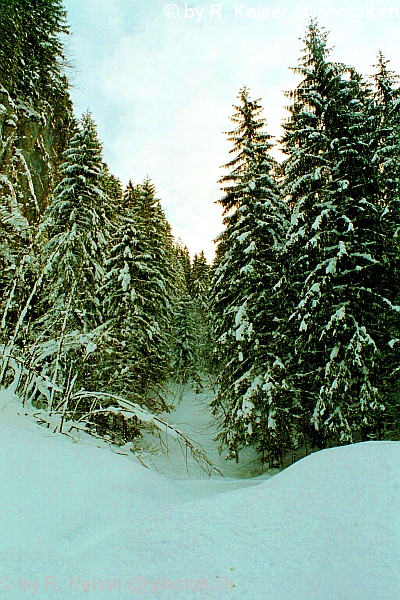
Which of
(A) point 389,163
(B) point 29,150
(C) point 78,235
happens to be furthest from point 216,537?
(B) point 29,150

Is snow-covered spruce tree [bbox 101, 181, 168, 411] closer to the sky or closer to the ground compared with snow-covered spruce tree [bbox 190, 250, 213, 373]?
closer to the ground

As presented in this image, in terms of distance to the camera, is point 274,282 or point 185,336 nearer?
point 274,282

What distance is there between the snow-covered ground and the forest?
9.48 feet

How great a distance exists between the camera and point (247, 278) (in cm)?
1117

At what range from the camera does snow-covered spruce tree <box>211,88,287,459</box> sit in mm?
10906

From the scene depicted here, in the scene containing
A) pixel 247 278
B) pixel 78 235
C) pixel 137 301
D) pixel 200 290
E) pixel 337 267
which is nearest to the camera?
pixel 337 267

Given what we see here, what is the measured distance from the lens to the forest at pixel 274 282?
9093 millimetres

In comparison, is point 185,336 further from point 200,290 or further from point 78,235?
point 78,235

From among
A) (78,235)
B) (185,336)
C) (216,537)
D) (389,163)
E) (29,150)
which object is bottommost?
(216,537)

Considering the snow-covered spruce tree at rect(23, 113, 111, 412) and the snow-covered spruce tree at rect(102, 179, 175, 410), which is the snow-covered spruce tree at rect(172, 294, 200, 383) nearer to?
the snow-covered spruce tree at rect(102, 179, 175, 410)

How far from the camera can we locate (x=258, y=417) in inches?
419

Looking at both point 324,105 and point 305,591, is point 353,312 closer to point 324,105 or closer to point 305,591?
point 324,105

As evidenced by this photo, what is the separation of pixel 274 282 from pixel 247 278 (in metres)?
1.04

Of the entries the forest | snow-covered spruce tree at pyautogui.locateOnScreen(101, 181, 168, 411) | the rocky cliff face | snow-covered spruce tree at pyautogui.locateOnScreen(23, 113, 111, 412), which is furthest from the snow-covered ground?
the rocky cliff face
